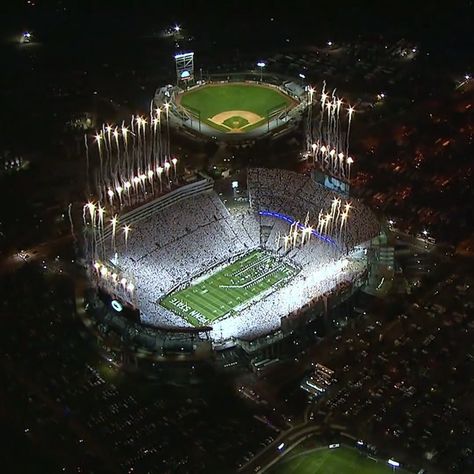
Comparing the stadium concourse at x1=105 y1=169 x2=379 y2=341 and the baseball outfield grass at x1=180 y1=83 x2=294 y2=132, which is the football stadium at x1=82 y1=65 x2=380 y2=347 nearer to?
the stadium concourse at x1=105 y1=169 x2=379 y2=341

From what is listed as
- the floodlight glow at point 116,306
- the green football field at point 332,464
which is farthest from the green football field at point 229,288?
the green football field at point 332,464

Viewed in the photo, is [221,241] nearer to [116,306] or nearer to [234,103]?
[116,306]

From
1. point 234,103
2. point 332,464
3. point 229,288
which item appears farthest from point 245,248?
point 234,103

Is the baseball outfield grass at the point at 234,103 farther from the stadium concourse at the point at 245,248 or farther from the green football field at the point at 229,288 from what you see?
the green football field at the point at 229,288

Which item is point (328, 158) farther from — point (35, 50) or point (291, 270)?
point (35, 50)

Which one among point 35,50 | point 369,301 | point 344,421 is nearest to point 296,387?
point 344,421
